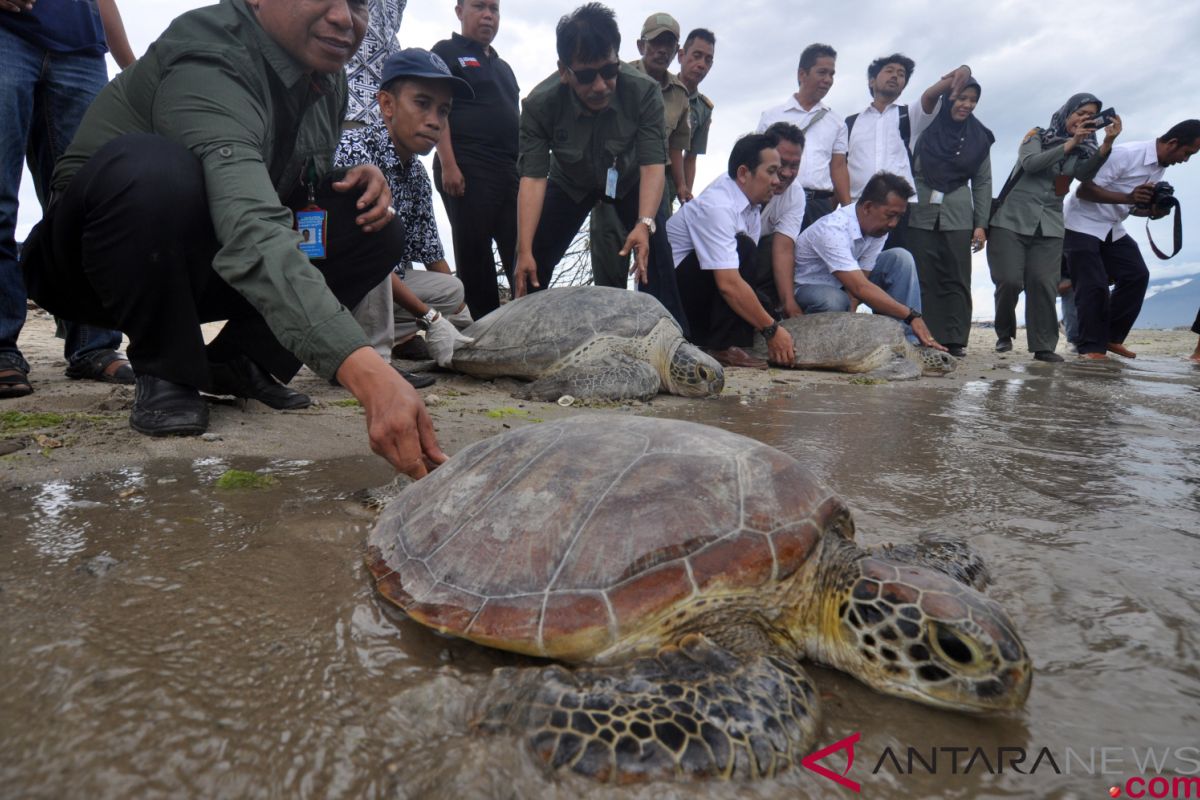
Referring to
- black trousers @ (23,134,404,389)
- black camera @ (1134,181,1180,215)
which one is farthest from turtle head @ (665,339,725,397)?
Result: black camera @ (1134,181,1180,215)

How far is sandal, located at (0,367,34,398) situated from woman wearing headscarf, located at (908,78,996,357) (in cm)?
760

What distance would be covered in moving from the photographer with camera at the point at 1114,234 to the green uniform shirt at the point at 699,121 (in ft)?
13.9

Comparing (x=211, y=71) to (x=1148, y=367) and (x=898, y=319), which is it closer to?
(x=898, y=319)

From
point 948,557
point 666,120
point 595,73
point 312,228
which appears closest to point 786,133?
point 666,120

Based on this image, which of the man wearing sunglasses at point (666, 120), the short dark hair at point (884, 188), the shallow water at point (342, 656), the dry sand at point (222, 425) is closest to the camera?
the shallow water at point (342, 656)

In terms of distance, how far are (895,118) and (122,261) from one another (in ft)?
22.5

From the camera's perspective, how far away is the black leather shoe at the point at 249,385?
10.3 ft

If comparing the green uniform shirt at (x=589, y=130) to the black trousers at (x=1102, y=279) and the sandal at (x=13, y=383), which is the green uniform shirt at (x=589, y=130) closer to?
the sandal at (x=13, y=383)

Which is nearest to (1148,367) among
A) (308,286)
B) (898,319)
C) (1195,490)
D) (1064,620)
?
(898,319)

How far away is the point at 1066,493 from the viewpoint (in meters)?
2.32

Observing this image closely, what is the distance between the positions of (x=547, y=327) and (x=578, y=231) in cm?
151

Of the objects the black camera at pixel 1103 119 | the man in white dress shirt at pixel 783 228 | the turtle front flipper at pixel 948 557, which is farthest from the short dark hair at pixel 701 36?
the turtle front flipper at pixel 948 557

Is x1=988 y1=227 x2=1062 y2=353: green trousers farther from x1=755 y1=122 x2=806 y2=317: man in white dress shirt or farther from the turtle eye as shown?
the turtle eye

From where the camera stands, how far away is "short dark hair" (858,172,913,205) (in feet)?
20.0
